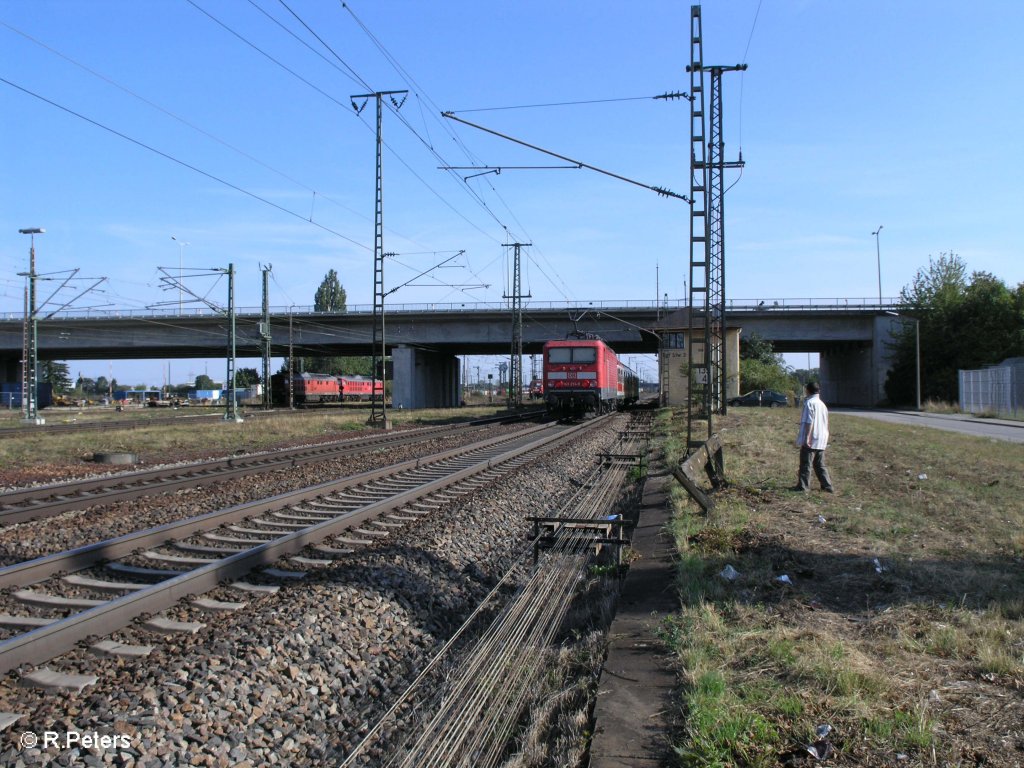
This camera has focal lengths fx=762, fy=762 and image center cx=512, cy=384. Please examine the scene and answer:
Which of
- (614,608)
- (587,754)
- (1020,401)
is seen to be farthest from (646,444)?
(1020,401)

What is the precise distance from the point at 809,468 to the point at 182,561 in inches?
315

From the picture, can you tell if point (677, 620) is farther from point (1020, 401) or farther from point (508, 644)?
point (1020, 401)

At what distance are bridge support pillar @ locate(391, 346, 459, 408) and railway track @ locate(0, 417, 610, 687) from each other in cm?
4650

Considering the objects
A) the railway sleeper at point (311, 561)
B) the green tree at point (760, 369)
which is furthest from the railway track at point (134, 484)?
the green tree at point (760, 369)

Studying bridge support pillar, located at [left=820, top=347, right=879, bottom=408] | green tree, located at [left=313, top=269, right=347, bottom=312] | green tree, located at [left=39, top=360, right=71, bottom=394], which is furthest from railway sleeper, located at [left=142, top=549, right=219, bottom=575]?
green tree, located at [left=39, top=360, right=71, bottom=394]

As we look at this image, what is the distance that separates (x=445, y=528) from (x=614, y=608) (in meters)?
2.97

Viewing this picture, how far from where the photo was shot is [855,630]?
15.4ft

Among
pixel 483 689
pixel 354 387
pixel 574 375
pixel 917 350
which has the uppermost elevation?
pixel 917 350

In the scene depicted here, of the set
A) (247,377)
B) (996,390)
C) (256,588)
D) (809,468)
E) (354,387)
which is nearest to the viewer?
(256,588)

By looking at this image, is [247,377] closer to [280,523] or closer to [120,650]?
[280,523]

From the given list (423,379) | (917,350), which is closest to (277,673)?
(917,350)

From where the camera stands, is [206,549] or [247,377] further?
[247,377]

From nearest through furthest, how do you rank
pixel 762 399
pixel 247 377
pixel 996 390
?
pixel 996 390
pixel 762 399
pixel 247 377

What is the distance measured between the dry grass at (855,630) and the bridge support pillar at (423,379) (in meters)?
49.3
